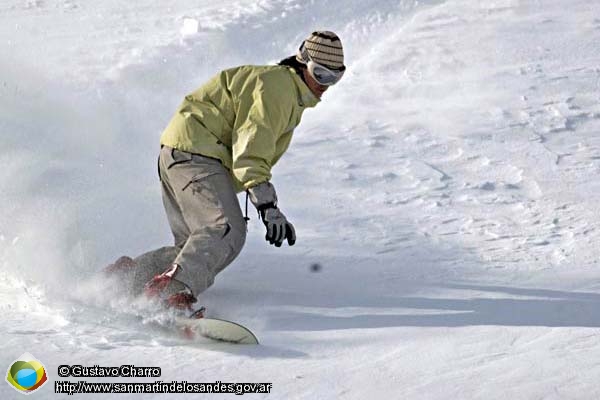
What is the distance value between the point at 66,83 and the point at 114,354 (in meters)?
5.89

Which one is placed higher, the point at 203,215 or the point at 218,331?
the point at 203,215

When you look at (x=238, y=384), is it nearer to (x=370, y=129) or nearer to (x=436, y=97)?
(x=370, y=129)

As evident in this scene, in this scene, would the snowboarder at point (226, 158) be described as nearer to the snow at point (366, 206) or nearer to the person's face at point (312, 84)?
the person's face at point (312, 84)

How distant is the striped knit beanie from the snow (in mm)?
1166

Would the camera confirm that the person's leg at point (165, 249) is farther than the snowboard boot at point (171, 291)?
Yes

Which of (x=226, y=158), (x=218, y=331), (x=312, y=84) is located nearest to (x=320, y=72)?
(x=312, y=84)

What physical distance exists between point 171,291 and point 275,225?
1.79 ft

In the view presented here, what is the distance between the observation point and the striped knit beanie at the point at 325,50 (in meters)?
4.87

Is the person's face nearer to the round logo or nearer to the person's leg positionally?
the person's leg

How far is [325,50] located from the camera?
16.0 feet

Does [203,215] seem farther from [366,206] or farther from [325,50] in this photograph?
[366,206]

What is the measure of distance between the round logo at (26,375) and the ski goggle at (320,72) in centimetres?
185

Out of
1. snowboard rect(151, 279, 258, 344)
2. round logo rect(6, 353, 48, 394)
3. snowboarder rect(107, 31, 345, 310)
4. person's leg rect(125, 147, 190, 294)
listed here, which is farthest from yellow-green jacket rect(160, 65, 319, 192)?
round logo rect(6, 353, 48, 394)

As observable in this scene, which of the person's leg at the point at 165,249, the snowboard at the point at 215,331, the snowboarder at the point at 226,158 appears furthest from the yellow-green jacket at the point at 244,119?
the snowboard at the point at 215,331
